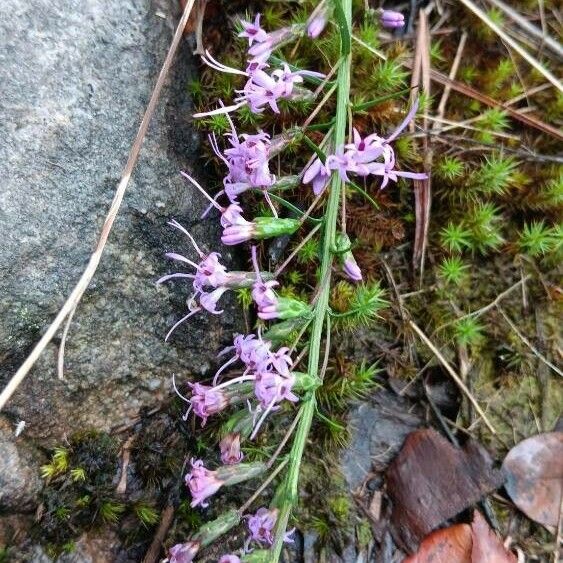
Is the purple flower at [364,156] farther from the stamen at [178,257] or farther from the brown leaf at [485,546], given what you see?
the brown leaf at [485,546]

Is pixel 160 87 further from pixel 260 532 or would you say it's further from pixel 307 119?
pixel 260 532

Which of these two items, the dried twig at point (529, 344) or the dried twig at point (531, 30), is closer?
the dried twig at point (529, 344)

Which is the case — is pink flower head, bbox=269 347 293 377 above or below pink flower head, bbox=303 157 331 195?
below

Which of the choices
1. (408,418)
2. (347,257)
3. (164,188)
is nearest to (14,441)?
(164,188)

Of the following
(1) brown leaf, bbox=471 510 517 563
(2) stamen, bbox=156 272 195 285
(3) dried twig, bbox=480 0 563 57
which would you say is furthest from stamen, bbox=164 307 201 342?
(3) dried twig, bbox=480 0 563 57

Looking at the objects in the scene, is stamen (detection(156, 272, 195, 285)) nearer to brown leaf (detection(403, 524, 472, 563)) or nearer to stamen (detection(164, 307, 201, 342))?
stamen (detection(164, 307, 201, 342))

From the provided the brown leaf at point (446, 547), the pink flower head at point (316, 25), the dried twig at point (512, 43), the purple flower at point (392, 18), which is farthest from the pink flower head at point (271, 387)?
the dried twig at point (512, 43)
